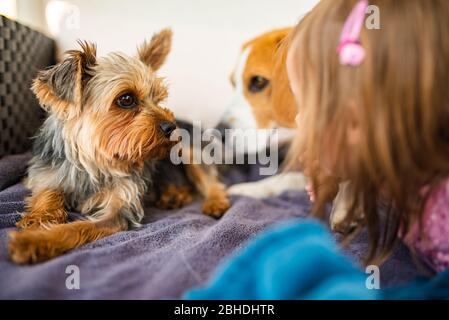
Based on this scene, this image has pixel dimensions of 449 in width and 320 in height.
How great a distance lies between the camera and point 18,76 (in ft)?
5.13

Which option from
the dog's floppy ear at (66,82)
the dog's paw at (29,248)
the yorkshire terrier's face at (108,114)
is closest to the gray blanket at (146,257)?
the dog's paw at (29,248)

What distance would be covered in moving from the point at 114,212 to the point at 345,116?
0.82 metres

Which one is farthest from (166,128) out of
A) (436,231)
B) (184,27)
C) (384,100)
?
(436,231)

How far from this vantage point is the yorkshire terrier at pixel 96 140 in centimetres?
130

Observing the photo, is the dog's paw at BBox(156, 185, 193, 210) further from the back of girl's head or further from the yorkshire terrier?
the back of girl's head

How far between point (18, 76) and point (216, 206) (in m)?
0.89

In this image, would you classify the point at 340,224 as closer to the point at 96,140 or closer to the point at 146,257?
the point at 146,257

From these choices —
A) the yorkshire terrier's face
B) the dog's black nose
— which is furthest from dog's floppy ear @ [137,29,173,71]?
the dog's black nose

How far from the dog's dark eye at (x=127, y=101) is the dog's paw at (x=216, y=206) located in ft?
1.63

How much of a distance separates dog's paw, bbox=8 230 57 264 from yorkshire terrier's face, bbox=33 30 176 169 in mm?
382

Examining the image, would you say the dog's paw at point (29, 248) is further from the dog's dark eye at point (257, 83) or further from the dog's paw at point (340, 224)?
the dog's dark eye at point (257, 83)

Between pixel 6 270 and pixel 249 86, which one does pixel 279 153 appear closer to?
pixel 249 86

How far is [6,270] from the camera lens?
3.17 ft
